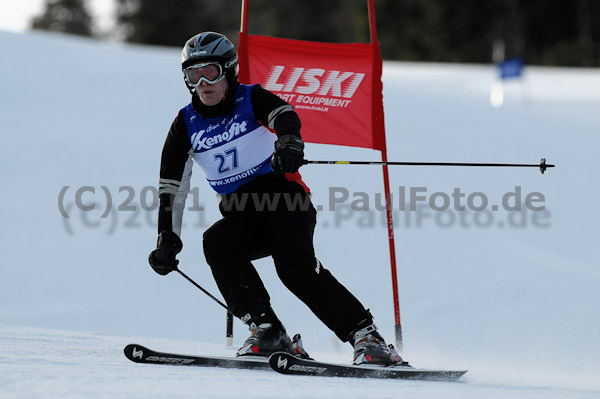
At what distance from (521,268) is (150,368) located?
467 cm

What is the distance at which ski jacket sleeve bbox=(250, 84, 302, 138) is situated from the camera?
12.0ft

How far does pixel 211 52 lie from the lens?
12.4 ft

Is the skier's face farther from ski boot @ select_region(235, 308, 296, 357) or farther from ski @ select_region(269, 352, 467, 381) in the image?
ski @ select_region(269, 352, 467, 381)

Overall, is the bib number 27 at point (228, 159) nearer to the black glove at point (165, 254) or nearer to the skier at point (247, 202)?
the skier at point (247, 202)

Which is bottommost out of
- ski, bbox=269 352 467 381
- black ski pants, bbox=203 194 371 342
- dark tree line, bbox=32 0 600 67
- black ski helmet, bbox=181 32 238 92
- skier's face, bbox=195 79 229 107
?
ski, bbox=269 352 467 381

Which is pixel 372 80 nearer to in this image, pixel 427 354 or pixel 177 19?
pixel 427 354

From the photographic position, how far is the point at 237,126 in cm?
388

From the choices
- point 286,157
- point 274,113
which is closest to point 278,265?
point 286,157

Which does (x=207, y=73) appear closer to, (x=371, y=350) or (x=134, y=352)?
(x=134, y=352)

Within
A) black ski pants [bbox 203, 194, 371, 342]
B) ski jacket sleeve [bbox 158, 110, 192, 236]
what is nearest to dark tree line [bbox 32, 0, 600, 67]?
ski jacket sleeve [bbox 158, 110, 192, 236]

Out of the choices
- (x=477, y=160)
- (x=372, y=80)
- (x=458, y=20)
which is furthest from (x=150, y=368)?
(x=458, y=20)

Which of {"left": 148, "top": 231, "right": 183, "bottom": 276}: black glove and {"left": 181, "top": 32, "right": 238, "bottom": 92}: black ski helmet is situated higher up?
{"left": 181, "top": 32, "right": 238, "bottom": 92}: black ski helmet

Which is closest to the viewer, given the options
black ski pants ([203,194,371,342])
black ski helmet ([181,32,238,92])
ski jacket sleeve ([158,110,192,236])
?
black ski pants ([203,194,371,342])

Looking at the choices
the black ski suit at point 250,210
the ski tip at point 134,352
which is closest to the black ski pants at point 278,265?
the black ski suit at point 250,210
